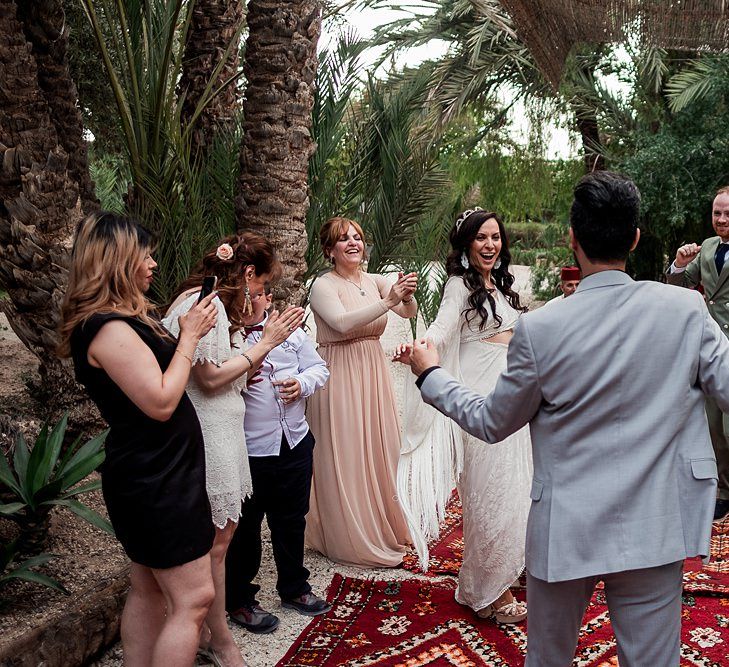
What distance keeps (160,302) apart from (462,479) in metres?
2.70

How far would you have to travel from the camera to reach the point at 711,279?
596 centimetres

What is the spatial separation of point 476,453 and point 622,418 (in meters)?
2.17

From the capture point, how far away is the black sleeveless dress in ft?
9.82

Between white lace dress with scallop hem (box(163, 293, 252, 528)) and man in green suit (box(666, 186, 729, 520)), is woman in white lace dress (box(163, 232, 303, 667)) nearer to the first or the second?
white lace dress with scallop hem (box(163, 293, 252, 528))

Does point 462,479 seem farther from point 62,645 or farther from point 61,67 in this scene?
point 61,67

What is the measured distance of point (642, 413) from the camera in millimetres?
2365

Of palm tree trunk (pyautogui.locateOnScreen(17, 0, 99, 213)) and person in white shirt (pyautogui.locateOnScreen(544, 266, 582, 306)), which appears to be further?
palm tree trunk (pyautogui.locateOnScreen(17, 0, 99, 213))

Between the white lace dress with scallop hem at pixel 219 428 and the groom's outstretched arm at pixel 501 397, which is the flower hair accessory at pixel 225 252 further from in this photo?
the groom's outstretched arm at pixel 501 397

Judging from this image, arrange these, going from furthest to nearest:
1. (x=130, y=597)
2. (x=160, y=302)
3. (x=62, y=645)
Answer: (x=160, y=302) → (x=62, y=645) → (x=130, y=597)

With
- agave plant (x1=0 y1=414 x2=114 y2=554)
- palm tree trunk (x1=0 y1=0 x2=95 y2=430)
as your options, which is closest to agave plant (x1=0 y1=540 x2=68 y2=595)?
agave plant (x1=0 y1=414 x2=114 y2=554)

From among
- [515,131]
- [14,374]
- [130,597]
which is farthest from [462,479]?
[515,131]

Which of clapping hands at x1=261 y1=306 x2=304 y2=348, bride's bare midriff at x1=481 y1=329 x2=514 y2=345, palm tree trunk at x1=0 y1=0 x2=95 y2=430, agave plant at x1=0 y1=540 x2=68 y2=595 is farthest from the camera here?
palm tree trunk at x1=0 y1=0 x2=95 y2=430

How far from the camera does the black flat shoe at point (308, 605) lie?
4684 mm

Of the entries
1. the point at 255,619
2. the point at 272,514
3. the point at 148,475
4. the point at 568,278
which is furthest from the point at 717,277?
the point at 148,475
